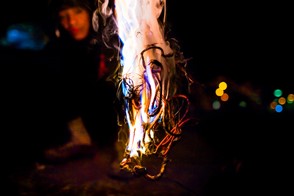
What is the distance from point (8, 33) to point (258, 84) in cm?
469

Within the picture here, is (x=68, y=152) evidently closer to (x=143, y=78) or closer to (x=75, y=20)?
(x=75, y=20)

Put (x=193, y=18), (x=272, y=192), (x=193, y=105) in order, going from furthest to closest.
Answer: (x=193, y=105) < (x=193, y=18) < (x=272, y=192)

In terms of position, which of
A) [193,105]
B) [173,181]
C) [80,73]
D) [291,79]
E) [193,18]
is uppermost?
[193,18]

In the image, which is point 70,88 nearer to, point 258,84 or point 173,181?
point 173,181

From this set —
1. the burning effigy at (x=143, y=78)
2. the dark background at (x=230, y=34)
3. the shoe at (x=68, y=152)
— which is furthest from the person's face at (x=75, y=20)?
the shoe at (x=68, y=152)

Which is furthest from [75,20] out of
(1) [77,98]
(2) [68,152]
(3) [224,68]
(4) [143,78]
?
(3) [224,68]

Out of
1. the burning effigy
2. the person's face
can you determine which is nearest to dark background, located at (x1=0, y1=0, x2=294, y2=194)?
the person's face

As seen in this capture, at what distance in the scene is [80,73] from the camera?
19.0 ft

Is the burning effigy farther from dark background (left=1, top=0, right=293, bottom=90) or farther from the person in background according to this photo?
the person in background

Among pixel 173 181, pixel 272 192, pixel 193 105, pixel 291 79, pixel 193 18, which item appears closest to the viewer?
pixel 272 192

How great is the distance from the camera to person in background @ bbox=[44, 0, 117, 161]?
558 centimetres

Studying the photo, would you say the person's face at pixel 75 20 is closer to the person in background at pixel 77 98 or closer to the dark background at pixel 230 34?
the person in background at pixel 77 98

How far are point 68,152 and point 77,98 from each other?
101 centimetres

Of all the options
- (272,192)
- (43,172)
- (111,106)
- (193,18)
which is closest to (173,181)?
(272,192)
